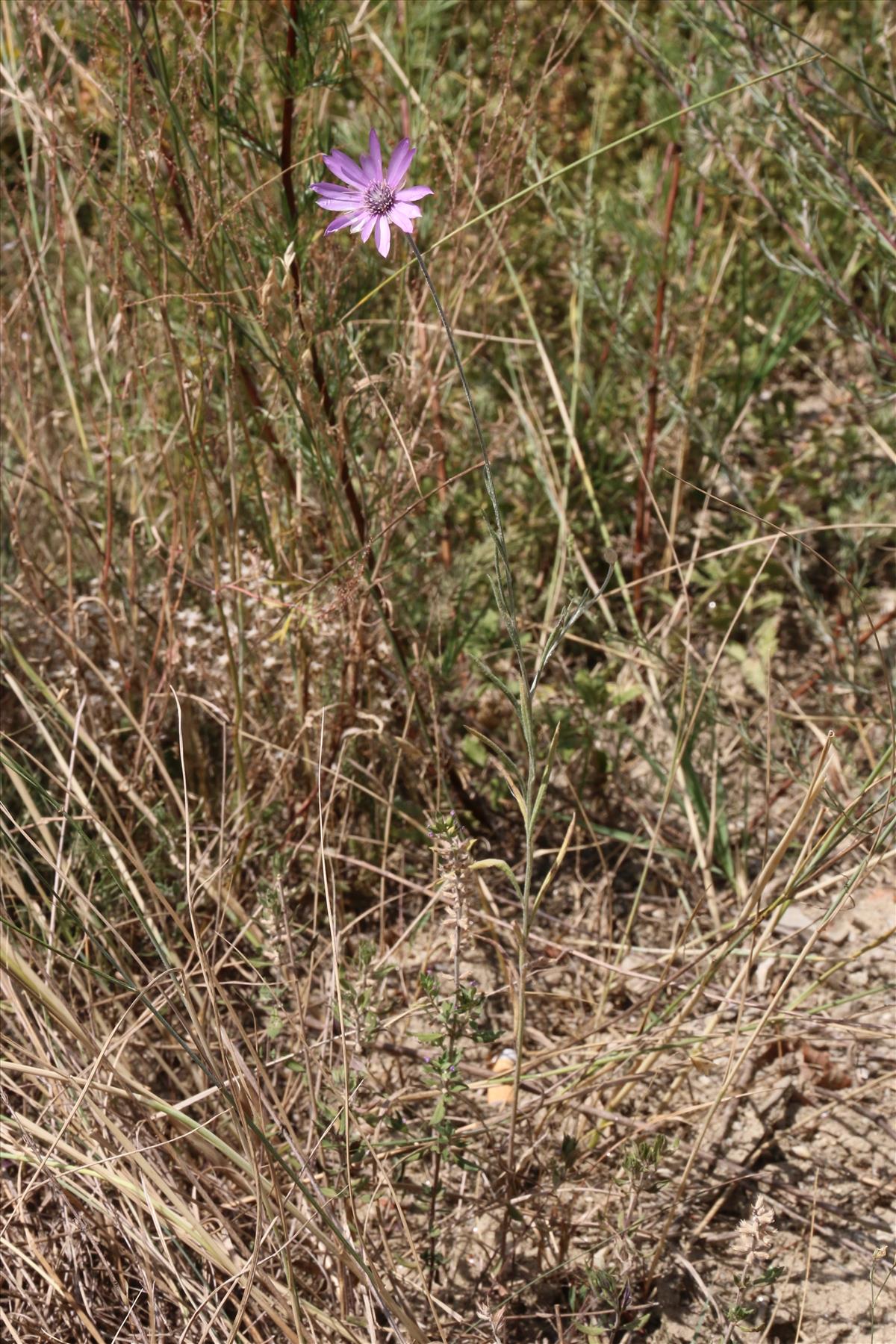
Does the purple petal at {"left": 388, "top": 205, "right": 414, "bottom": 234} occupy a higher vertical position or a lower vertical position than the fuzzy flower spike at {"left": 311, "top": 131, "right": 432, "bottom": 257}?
lower

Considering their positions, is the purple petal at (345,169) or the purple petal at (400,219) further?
the purple petal at (345,169)

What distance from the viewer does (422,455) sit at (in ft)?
7.27

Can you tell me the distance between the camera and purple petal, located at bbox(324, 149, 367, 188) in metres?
1.33

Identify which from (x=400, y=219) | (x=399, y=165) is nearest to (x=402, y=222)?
(x=400, y=219)

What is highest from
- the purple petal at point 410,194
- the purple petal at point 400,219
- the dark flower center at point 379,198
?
the dark flower center at point 379,198

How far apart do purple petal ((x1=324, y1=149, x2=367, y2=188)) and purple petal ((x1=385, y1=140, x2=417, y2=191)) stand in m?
0.03

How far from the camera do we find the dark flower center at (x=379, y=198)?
1.34 m

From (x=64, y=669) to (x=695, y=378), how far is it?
1.38 metres

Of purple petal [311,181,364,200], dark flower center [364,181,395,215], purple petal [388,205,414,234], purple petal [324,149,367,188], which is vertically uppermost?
purple petal [324,149,367,188]

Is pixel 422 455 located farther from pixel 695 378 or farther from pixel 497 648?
pixel 695 378

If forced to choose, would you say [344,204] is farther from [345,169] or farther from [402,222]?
[402,222]

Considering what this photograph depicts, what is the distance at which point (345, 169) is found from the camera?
1.34 metres

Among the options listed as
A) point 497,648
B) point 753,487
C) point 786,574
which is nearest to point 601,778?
point 497,648

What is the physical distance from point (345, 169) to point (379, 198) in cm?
5
